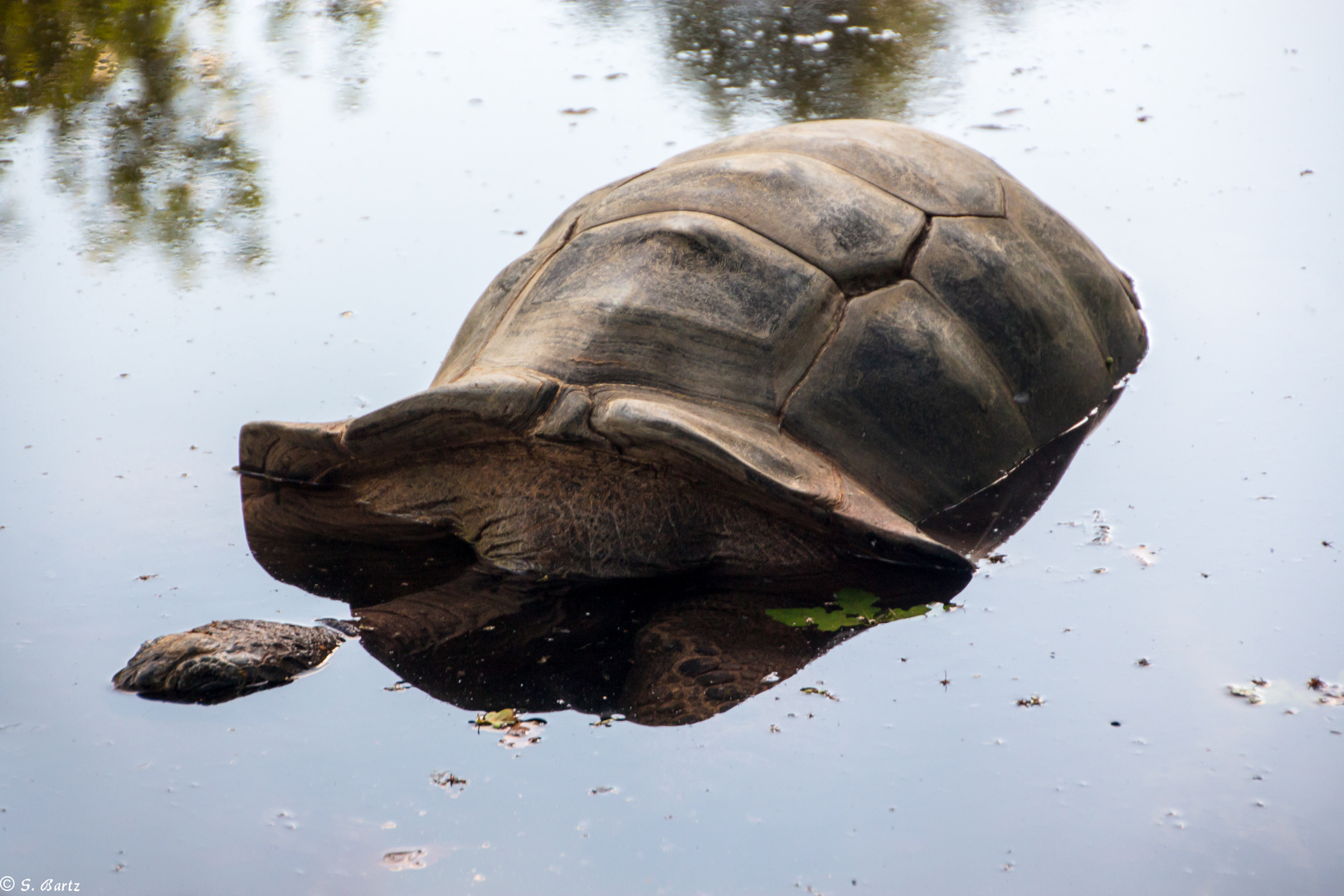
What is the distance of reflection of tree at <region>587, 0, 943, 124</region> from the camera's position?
652 centimetres

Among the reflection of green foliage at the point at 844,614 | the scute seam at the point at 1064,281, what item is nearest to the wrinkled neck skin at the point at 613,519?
the reflection of green foliage at the point at 844,614

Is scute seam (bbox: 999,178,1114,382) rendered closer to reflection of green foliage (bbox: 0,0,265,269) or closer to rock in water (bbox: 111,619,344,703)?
rock in water (bbox: 111,619,344,703)

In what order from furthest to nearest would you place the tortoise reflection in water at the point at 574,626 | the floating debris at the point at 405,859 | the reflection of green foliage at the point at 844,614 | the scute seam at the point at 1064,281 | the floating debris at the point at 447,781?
the scute seam at the point at 1064,281
the reflection of green foliage at the point at 844,614
the tortoise reflection in water at the point at 574,626
the floating debris at the point at 447,781
the floating debris at the point at 405,859

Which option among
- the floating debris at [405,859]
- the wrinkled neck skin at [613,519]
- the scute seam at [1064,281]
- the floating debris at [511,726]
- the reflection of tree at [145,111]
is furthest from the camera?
the reflection of tree at [145,111]

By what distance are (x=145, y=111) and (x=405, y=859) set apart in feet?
19.9

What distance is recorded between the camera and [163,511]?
10.7 ft

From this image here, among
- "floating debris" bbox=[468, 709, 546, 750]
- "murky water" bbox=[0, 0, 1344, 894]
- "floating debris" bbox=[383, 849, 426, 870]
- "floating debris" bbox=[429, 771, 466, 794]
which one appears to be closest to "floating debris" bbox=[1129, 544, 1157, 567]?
"murky water" bbox=[0, 0, 1344, 894]

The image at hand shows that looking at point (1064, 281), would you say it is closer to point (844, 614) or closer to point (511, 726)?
point (844, 614)

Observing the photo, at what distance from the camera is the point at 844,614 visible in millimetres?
2670

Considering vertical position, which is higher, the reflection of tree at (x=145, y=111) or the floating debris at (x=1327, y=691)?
the floating debris at (x=1327, y=691)

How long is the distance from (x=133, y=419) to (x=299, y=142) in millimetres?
2897

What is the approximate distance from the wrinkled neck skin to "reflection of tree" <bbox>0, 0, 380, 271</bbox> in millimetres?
2561

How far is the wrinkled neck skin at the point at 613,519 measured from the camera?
280cm

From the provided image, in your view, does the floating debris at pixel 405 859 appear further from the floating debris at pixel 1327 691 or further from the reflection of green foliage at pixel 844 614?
the floating debris at pixel 1327 691
